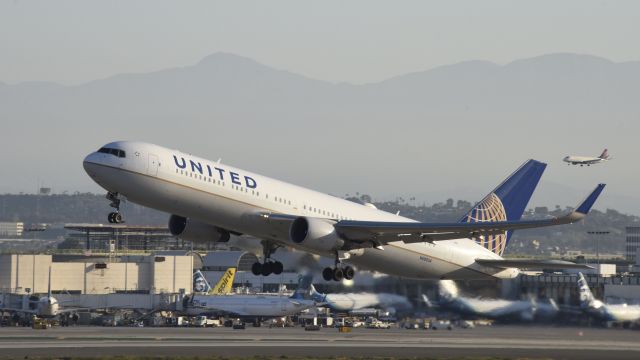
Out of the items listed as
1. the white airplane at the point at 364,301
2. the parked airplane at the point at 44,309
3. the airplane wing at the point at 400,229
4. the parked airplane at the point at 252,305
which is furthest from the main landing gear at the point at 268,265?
the parked airplane at the point at 44,309

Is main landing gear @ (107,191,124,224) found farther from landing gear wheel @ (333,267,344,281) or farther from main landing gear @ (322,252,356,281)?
landing gear wheel @ (333,267,344,281)

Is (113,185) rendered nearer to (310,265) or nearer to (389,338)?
(310,265)

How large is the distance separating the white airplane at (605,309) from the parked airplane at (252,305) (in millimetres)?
31213

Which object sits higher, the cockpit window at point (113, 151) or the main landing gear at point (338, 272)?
the cockpit window at point (113, 151)

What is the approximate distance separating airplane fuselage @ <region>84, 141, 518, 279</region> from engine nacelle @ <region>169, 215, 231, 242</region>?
148 inches

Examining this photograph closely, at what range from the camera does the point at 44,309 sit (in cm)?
10612

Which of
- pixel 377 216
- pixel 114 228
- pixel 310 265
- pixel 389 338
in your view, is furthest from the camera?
pixel 114 228

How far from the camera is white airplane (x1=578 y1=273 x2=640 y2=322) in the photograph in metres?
76.8

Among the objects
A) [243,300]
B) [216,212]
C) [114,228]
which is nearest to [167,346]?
[216,212]

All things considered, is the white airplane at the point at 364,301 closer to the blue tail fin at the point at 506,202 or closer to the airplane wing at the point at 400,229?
the blue tail fin at the point at 506,202

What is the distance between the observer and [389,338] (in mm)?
80562

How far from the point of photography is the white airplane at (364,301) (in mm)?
79500

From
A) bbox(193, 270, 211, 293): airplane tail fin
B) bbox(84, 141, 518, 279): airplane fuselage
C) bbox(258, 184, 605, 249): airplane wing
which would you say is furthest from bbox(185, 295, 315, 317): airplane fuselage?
bbox(258, 184, 605, 249): airplane wing

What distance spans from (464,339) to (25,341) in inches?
1131
